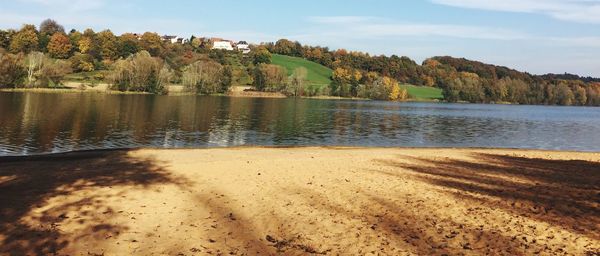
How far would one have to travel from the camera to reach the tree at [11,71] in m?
113

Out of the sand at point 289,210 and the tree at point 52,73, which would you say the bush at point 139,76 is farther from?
A: the sand at point 289,210

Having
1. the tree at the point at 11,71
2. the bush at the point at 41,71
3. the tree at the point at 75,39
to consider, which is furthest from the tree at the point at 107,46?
the tree at the point at 11,71

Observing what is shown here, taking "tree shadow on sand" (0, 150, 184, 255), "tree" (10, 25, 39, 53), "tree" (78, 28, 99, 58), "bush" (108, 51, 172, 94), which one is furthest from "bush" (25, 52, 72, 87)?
"tree shadow on sand" (0, 150, 184, 255)

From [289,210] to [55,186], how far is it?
8609 millimetres

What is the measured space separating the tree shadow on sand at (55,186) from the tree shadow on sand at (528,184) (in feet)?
38.0

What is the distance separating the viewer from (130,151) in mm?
28891

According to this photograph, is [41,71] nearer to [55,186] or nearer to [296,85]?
[296,85]

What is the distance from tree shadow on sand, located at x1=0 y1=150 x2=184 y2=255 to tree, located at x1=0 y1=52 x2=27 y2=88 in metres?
107

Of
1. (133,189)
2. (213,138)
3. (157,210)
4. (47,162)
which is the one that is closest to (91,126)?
(213,138)

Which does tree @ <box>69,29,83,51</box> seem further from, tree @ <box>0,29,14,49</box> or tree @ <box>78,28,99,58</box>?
tree @ <box>0,29,14,49</box>

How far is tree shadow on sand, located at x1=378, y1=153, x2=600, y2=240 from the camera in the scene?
13.0 meters

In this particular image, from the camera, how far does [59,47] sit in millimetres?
164875

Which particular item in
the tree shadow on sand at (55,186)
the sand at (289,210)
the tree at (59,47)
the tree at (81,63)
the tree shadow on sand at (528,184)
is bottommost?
the tree shadow on sand at (55,186)

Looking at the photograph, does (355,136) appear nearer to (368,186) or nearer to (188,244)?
(368,186)
